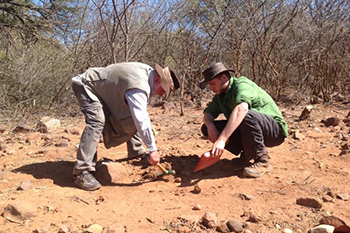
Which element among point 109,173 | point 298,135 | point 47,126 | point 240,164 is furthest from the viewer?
point 47,126

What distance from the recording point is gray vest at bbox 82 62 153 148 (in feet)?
10.1

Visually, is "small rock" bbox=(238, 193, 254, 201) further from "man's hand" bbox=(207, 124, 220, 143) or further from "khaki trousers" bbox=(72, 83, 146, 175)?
"khaki trousers" bbox=(72, 83, 146, 175)

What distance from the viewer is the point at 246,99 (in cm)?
308

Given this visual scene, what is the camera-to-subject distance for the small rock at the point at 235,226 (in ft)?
7.59

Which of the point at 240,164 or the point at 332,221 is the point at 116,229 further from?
the point at 240,164

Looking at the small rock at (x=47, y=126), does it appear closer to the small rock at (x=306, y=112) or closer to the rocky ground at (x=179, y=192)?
the rocky ground at (x=179, y=192)

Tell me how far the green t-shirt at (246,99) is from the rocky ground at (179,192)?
0.55 meters

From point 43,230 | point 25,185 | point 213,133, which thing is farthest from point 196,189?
point 25,185

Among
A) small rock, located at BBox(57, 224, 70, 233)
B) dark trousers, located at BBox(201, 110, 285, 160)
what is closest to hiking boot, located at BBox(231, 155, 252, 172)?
dark trousers, located at BBox(201, 110, 285, 160)

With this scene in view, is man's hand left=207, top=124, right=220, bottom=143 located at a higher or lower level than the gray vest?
lower

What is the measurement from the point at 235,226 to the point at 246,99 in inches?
45.0

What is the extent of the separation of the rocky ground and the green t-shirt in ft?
1.81

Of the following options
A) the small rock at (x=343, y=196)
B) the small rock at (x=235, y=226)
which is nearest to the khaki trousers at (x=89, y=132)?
the small rock at (x=235, y=226)

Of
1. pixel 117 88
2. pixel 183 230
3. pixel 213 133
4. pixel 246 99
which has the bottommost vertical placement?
pixel 183 230
